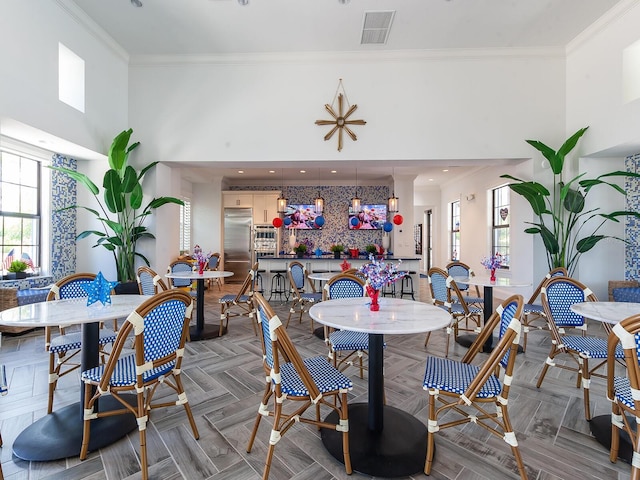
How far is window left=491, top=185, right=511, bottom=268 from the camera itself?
6.97 m

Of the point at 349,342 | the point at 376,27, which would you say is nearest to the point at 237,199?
the point at 376,27


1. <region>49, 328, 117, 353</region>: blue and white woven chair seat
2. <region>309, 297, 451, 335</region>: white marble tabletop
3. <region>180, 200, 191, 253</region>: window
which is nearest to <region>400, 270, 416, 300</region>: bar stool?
<region>309, 297, 451, 335</region>: white marble tabletop

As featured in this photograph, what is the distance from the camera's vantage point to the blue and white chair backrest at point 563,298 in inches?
110

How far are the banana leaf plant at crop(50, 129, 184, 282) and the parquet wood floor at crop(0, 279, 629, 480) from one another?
1849 mm

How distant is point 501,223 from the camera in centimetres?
720

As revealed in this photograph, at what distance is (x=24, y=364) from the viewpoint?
3.16m

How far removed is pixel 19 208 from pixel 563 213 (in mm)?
8061

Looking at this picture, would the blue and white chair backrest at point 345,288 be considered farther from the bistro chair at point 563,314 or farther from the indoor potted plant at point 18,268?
the indoor potted plant at point 18,268

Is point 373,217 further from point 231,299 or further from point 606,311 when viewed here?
point 606,311

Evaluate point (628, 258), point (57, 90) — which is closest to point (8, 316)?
point (57, 90)

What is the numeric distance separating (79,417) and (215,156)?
4.00 m

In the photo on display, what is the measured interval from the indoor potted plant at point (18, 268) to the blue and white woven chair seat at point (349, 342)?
14.9 ft

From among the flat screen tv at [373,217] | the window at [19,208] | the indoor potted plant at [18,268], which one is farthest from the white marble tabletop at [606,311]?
the flat screen tv at [373,217]

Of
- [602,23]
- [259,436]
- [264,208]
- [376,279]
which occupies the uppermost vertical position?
[602,23]
